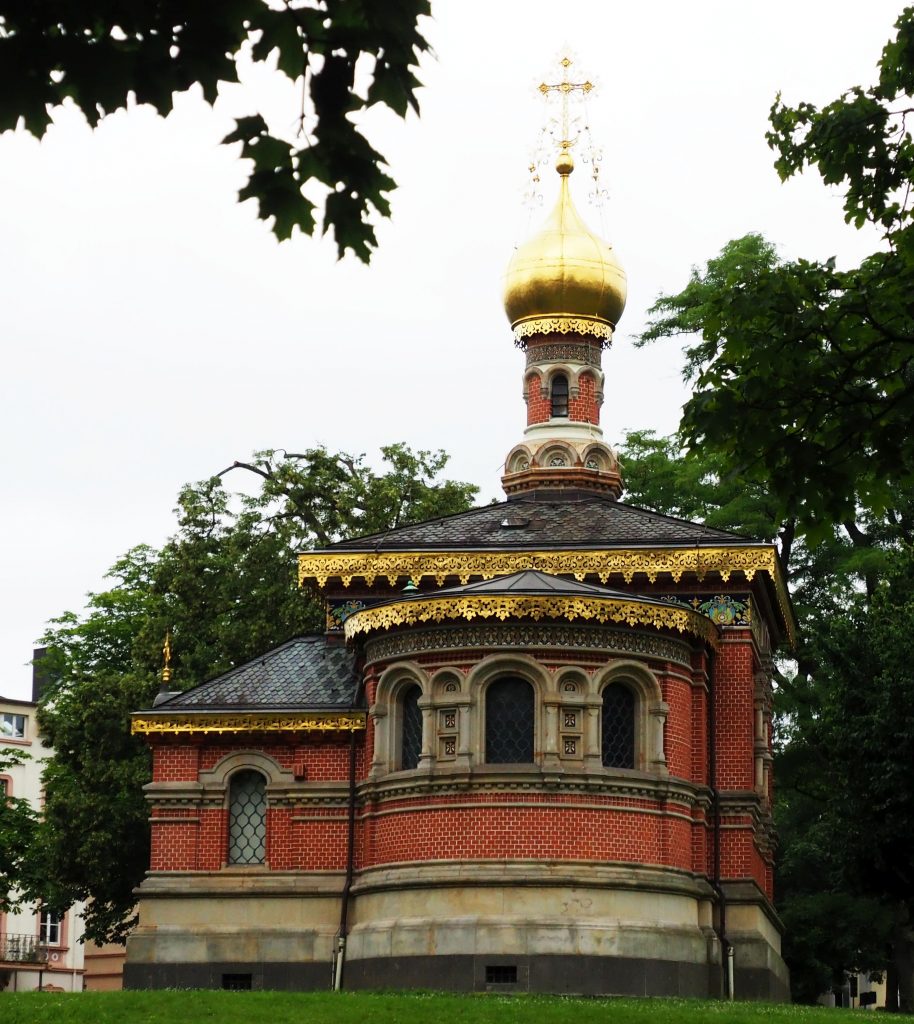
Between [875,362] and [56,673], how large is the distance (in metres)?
37.2

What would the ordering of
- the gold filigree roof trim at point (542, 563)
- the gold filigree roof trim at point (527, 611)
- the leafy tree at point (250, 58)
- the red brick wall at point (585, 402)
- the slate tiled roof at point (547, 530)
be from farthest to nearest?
the red brick wall at point (585, 402) → the slate tiled roof at point (547, 530) → the gold filigree roof trim at point (542, 563) → the gold filigree roof trim at point (527, 611) → the leafy tree at point (250, 58)

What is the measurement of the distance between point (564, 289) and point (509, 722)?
12.1 m

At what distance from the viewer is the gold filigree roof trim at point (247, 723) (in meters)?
33.0

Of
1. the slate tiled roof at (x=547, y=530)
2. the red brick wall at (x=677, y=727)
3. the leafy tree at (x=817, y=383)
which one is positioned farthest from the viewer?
the slate tiled roof at (x=547, y=530)

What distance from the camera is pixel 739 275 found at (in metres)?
18.5

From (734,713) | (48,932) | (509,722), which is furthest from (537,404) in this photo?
(48,932)

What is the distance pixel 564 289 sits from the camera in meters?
40.3

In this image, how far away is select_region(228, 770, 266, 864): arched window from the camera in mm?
33344

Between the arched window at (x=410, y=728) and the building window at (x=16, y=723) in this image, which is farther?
the building window at (x=16, y=723)

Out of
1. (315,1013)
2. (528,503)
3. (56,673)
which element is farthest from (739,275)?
(56,673)

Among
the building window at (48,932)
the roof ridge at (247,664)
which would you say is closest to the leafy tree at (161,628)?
the roof ridge at (247,664)

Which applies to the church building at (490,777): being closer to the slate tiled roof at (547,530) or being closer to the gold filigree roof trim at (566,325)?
the slate tiled roof at (547,530)

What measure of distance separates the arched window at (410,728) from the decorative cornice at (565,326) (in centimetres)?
1079

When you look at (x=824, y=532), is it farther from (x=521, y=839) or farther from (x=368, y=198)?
(x=521, y=839)
